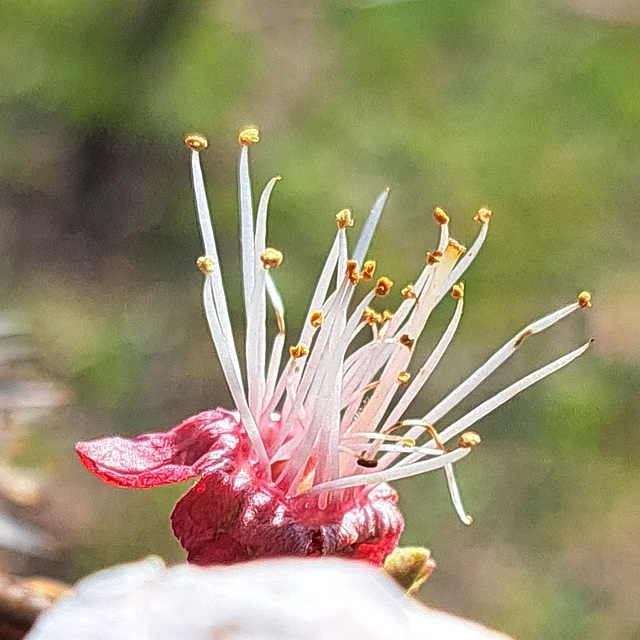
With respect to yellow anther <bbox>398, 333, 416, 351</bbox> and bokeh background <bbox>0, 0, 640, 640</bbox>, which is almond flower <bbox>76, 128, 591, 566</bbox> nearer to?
yellow anther <bbox>398, 333, 416, 351</bbox>

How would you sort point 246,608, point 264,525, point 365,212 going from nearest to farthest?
point 246,608 < point 264,525 < point 365,212

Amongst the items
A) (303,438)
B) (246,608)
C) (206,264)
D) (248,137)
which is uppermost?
(248,137)

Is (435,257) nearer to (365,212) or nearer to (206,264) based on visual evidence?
(206,264)

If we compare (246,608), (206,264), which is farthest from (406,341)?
(246,608)

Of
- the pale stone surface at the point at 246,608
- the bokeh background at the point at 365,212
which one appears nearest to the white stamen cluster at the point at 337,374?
the pale stone surface at the point at 246,608

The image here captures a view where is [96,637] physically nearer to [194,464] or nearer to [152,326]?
[194,464]

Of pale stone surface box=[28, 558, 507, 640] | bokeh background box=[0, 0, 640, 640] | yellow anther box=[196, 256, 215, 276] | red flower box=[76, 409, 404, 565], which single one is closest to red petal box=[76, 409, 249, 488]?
red flower box=[76, 409, 404, 565]
